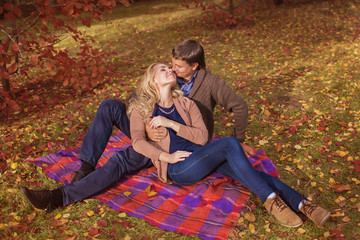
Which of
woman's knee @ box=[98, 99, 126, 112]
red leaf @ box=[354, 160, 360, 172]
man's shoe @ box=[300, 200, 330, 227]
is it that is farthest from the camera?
red leaf @ box=[354, 160, 360, 172]

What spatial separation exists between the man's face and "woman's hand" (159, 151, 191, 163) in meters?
0.97

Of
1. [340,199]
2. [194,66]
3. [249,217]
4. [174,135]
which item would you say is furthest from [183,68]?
[340,199]

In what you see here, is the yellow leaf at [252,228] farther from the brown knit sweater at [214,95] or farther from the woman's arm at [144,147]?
the brown knit sweater at [214,95]

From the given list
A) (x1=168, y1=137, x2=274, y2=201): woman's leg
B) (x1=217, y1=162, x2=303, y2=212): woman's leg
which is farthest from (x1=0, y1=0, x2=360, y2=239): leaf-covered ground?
(x1=168, y1=137, x2=274, y2=201): woman's leg

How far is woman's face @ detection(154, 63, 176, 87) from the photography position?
3.30 m

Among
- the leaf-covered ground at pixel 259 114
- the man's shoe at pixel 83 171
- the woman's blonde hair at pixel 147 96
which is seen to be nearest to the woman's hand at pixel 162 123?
the woman's blonde hair at pixel 147 96

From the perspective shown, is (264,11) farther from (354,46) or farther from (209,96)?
(209,96)

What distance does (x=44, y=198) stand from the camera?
10.2 feet

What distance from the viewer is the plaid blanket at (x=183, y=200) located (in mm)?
3031

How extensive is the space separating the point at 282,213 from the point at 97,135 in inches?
85.3

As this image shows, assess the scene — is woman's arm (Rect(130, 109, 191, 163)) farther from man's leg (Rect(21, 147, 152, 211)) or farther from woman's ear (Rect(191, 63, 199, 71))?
woman's ear (Rect(191, 63, 199, 71))

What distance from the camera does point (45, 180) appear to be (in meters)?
3.86

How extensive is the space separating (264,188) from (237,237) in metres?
0.53

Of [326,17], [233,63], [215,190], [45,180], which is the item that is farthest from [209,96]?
[326,17]
